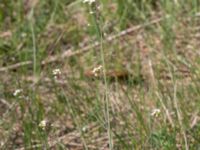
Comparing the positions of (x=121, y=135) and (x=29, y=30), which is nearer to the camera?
(x=121, y=135)

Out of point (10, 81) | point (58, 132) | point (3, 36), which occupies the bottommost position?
point (58, 132)

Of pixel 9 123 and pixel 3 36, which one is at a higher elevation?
pixel 3 36

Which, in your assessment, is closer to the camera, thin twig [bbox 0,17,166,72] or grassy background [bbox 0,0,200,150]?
grassy background [bbox 0,0,200,150]

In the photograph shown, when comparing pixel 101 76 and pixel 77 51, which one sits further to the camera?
pixel 77 51

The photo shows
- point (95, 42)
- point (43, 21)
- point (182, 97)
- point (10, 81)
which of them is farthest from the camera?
point (43, 21)

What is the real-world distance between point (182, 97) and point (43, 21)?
1267 mm

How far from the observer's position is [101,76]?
199 cm

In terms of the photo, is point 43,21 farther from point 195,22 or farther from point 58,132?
point 58,132

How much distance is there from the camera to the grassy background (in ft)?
7.27

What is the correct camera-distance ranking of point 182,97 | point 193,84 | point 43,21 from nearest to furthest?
point 182,97
point 193,84
point 43,21

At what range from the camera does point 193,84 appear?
8.48ft

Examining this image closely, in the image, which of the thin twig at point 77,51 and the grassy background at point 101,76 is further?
the thin twig at point 77,51

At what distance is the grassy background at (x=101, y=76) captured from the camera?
222 centimetres

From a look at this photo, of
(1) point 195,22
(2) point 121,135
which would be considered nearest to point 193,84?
(2) point 121,135
